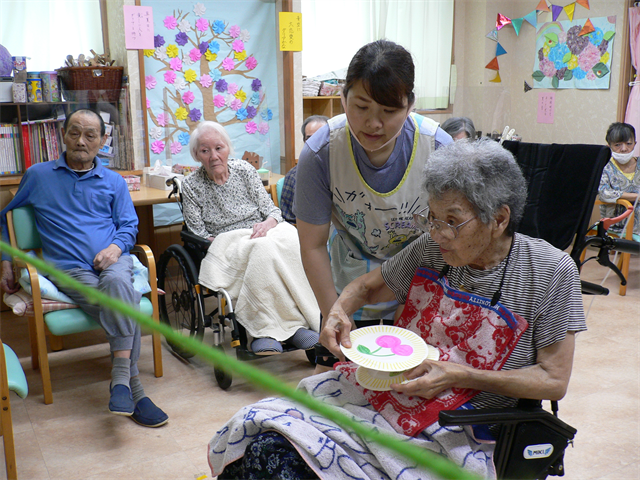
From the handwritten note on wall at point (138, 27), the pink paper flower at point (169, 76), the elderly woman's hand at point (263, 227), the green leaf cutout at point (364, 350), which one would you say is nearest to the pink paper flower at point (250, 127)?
the pink paper flower at point (169, 76)

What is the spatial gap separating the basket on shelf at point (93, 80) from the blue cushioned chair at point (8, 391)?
210 centimetres

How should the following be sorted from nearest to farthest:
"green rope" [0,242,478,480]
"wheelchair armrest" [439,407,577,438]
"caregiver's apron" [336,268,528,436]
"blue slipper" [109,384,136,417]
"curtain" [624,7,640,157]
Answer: "green rope" [0,242,478,480] < "wheelchair armrest" [439,407,577,438] < "caregiver's apron" [336,268,528,436] < "blue slipper" [109,384,136,417] < "curtain" [624,7,640,157]

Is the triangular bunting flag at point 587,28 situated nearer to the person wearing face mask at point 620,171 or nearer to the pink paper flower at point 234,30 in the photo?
the person wearing face mask at point 620,171

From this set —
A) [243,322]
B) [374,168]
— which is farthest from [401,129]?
[243,322]

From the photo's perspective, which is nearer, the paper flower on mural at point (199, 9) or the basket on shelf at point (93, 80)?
the basket on shelf at point (93, 80)

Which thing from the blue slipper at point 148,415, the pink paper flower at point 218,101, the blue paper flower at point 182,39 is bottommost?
the blue slipper at point 148,415

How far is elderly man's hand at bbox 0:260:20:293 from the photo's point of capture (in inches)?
103

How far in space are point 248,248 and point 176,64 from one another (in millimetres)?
1911

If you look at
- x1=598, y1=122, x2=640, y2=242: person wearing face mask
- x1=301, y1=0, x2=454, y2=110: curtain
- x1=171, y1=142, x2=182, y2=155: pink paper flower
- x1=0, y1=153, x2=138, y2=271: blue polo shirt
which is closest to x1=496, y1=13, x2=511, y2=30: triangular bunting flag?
x1=301, y1=0, x2=454, y2=110: curtain

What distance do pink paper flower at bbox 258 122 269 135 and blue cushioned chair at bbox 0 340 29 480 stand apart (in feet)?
9.16

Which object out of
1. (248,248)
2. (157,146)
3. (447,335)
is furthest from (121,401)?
(157,146)

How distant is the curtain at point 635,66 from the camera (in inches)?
183

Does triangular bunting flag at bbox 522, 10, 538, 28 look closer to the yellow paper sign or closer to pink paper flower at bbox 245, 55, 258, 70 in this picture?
the yellow paper sign

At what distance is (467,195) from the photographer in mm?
1257
